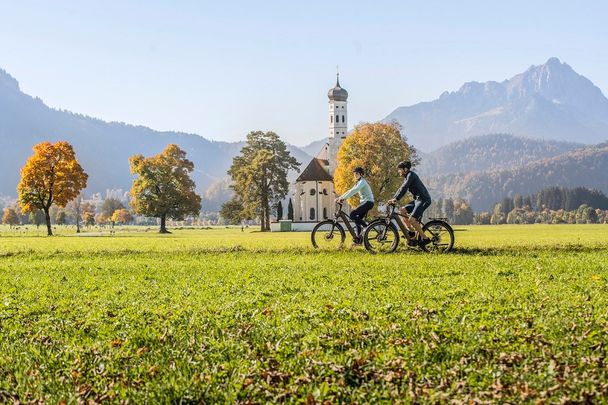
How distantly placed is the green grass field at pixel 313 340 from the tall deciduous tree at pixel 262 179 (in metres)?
73.1

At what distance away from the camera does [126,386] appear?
19.1 ft

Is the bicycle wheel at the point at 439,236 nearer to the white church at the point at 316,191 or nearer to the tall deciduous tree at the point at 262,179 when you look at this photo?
the tall deciduous tree at the point at 262,179

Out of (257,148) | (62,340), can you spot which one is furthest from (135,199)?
(62,340)

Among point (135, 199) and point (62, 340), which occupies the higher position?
point (135, 199)

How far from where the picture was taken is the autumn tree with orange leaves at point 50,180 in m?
62.9

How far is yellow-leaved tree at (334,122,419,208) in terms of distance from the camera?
65438 millimetres

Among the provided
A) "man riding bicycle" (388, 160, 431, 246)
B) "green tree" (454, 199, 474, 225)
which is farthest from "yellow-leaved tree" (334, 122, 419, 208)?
"green tree" (454, 199, 474, 225)

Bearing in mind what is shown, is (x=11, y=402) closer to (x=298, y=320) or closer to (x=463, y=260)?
(x=298, y=320)

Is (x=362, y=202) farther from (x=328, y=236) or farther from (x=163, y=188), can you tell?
(x=163, y=188)

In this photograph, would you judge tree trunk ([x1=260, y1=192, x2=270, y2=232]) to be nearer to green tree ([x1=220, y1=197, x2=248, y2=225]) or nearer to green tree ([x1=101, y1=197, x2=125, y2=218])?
green tree ([x1=220, y1=197, x2=248, y2=225])

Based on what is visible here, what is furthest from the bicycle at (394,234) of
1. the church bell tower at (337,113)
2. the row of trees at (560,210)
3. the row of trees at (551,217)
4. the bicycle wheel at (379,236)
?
the row of trees at (560,210)

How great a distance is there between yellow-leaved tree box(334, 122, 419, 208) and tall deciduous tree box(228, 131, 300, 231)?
16841 mm

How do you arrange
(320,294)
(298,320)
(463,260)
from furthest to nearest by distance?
(463,260), (320,294), (298,320)

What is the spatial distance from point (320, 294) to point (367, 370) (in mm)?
4055
